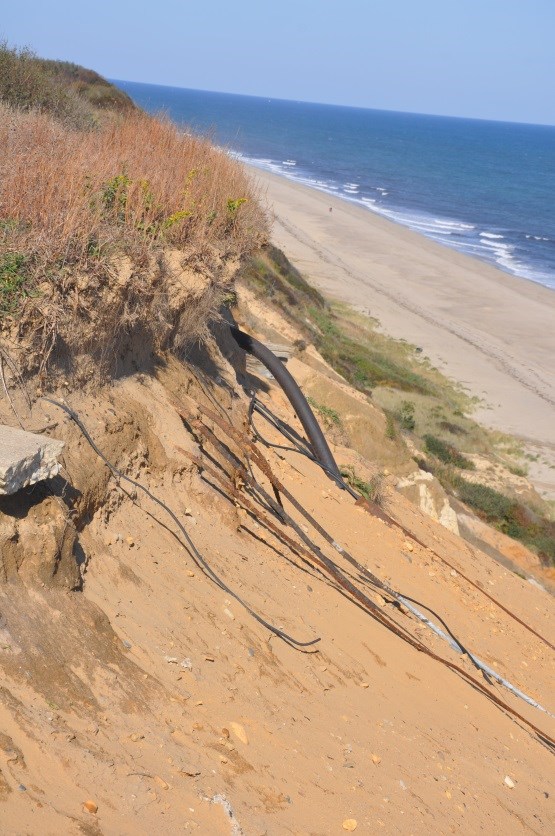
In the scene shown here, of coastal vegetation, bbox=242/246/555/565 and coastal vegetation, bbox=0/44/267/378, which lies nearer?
coastal vegetation, bbox=0/44/267/378

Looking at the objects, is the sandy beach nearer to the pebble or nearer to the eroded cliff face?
the eroded cliff face

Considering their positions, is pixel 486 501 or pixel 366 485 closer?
pixel 366 485

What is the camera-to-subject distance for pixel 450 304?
4188cm

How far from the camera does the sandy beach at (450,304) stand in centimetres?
2845

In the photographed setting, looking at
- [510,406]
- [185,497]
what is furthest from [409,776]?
[510,406]

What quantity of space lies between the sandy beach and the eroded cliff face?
15119 mm

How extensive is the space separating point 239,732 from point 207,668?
0.60 metres

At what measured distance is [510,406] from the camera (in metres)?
28.1

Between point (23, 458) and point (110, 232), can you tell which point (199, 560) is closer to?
point (23, 458)

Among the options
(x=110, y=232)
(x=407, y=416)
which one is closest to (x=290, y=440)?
(x=110, y=232)

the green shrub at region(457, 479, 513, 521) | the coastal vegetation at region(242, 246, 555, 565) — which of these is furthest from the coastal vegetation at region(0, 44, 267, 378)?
the green shrub at region(457, 479, 513, 521)

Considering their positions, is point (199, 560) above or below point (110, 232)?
below

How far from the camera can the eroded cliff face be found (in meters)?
4.57

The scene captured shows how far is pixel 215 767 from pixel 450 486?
1341 cm
